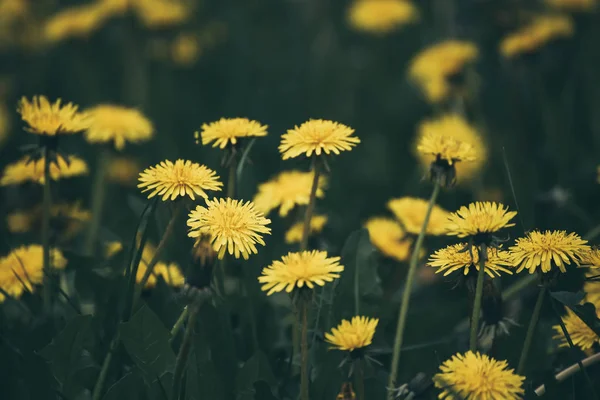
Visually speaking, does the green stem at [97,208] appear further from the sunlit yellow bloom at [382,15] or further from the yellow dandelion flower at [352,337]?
the sunlit yellow bloom at [382,15]

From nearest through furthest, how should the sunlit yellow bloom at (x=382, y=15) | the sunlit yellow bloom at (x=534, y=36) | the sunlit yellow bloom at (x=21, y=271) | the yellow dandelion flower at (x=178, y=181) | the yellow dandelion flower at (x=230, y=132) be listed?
1. the yellow dandelion flower at (x=178, y=181)
2. the yellow dandelion flower at (x=230, y=132)
3. the sunlit yellow bloom at (x=21, y=271)
4. the sunlit yellow bloom at (x=534, y=36)
5. the sunlit yellow bloom at (x=382, y=15)

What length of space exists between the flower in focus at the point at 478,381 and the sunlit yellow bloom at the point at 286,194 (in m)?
0.71

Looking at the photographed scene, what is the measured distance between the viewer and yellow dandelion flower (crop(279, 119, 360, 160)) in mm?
1413

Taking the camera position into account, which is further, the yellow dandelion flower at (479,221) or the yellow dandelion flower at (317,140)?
the yellow dandelion flower at (317,140)

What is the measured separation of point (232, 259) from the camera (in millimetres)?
1931

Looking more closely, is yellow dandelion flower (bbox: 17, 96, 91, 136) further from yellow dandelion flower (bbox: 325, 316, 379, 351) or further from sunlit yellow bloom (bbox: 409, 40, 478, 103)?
sunlit yellow bloom (bbox: 409, 40, 478, 103)

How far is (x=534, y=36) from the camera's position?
2.62 metres

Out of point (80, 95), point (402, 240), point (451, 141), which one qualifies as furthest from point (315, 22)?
point (451, 141)

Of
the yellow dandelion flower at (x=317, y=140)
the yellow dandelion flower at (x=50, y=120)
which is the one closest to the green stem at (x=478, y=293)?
the yellow dandelion flower at (x=317, y=140)

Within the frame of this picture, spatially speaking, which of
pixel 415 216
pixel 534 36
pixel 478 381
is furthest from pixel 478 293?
pixel 534 36

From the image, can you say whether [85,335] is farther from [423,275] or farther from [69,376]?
[423,275]

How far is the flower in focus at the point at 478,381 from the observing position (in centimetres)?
115

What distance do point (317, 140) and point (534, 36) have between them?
1.55 meters

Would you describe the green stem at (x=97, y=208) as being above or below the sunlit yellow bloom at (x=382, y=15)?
below
